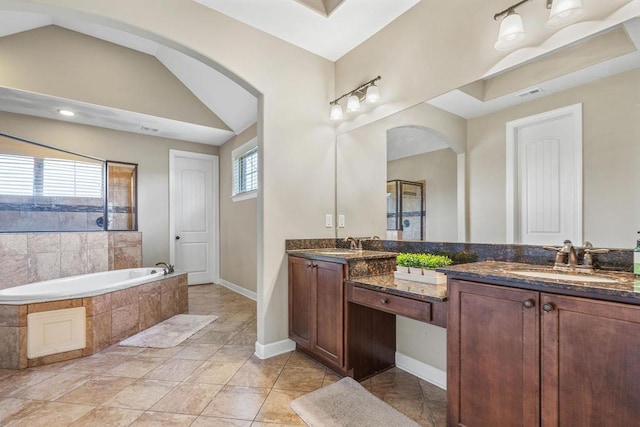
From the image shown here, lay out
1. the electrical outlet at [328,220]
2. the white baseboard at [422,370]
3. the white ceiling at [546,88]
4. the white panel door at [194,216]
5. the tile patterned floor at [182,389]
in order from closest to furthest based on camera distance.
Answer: the white ceiling at [546,88] < the tile patterned floor at [182,389] < the white baseboard at [422,370] < the electrical outlet at [328,220] < the white panel door at [194,216]

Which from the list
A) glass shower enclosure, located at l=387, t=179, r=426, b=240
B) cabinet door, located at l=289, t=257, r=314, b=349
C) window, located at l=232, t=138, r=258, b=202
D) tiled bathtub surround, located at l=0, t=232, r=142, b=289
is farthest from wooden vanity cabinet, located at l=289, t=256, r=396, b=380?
tiled bathtub surround, located at l=0, t=232, r=142, b=289

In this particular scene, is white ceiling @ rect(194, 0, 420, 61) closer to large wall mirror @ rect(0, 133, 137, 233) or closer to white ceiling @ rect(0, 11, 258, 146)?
white ceiling @ rect(0, 11, 258, 146)

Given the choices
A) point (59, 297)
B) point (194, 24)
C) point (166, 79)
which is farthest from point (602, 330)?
point (166, 79)

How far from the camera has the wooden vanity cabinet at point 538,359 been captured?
38.3 inches

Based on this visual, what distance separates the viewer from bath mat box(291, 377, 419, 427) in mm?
1642

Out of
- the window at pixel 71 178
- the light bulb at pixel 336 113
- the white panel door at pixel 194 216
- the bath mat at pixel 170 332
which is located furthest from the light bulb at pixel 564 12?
the window at pixel 71 178

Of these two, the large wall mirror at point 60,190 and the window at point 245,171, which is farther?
the window at point 245,171

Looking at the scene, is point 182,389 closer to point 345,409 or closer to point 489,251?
point 345,409

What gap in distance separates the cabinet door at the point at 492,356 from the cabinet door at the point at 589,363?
0.15 feet

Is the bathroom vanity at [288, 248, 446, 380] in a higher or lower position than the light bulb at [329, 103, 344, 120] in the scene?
lower

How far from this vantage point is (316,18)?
2395mm

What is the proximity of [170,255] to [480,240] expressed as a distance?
4740 millimetres

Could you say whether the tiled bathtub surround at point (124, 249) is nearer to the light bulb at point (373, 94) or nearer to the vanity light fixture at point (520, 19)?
the light bulb at point (373, 94)

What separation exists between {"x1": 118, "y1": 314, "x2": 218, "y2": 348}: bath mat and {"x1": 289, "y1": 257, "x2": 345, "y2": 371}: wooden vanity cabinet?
1217 mm
